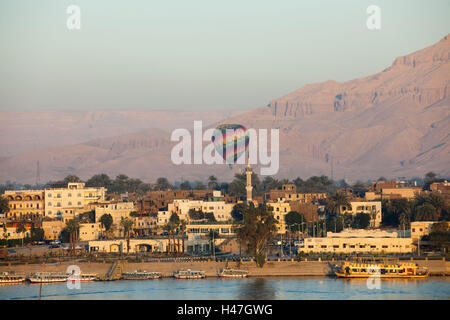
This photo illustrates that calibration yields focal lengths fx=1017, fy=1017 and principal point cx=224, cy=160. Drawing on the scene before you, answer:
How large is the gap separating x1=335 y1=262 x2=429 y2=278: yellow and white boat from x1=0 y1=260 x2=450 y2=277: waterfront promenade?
162 centimetres

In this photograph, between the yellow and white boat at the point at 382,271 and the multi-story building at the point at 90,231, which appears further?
the multi-story building at the point at 90,231

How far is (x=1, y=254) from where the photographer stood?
284 ft

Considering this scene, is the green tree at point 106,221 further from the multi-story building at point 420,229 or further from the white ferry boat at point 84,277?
the multi-story building at point 420,229

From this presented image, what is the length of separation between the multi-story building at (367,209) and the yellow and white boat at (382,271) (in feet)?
123

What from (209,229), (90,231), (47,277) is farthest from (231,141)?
(47,277)

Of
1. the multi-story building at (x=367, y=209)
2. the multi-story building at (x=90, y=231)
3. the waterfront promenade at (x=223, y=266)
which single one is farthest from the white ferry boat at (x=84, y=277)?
the multi-story building at (x=367, y=209)

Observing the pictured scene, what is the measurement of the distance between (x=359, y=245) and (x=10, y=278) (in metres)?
29.0

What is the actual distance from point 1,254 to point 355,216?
40.3 meters

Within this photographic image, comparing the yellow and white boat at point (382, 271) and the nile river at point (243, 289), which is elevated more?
the yellow and white boat at point (382, 271)

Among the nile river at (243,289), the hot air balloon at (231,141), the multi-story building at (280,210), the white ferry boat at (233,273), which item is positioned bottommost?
the nile river at (243,289)

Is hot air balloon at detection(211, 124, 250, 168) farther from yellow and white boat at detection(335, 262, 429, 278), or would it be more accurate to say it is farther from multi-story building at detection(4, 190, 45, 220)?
yellow and white boat at detection(335, 262, 429, 278)

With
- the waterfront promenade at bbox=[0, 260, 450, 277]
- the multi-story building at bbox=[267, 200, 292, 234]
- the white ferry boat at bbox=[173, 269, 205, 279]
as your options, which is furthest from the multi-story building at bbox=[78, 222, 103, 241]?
the white ferry boat at bbox=[173, 269, 205, 279]

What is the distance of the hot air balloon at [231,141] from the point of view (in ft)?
433
